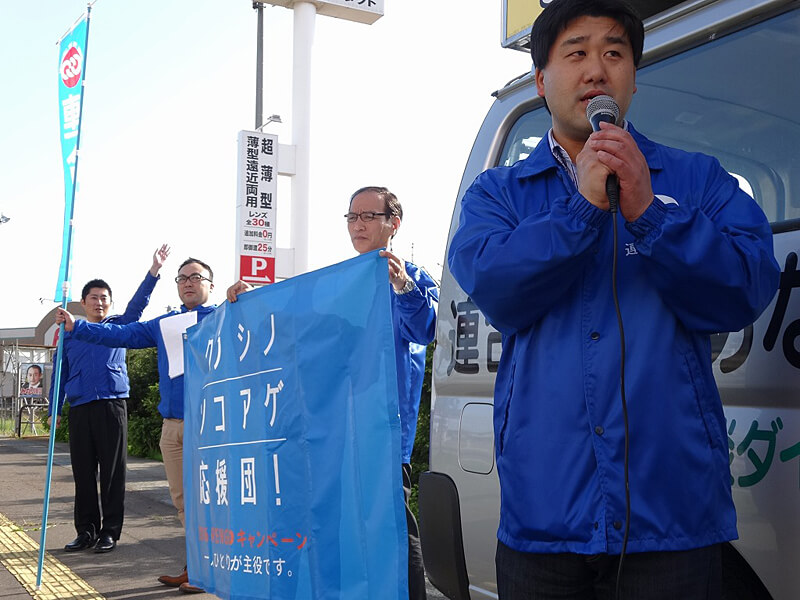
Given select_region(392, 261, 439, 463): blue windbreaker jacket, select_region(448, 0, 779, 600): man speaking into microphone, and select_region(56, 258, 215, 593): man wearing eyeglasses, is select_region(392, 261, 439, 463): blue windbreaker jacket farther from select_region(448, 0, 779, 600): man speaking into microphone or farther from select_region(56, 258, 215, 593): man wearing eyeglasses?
select_region(56, 258, 215, 593): man wearing eyeglasses

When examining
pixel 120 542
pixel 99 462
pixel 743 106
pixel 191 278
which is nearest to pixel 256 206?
pixel 99 462

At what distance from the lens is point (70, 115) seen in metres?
5.60

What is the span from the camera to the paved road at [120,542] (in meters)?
5.26

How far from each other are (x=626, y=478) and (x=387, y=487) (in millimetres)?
1198

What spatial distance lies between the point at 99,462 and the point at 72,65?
306cm

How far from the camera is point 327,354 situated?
289cm

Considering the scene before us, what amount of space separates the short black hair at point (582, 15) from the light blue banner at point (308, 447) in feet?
3.76

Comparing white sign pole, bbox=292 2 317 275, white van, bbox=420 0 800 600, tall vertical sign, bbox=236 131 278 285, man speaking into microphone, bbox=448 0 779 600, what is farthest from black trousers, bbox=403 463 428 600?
white sign pole, bbox=292 2 317 275

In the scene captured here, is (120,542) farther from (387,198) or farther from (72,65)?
(387,198)

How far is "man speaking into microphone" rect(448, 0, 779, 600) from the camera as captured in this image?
4.87 ft

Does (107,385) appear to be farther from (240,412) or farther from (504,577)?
(504,577)

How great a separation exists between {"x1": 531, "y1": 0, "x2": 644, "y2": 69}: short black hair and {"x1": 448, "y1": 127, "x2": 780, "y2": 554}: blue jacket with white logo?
32 cm

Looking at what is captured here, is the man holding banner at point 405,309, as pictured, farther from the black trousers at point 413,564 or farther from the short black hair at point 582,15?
the short black hair at point 582,15

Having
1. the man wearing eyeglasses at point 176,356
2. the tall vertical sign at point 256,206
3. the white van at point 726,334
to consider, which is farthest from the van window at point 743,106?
the tall vertical sign at point 256,206
